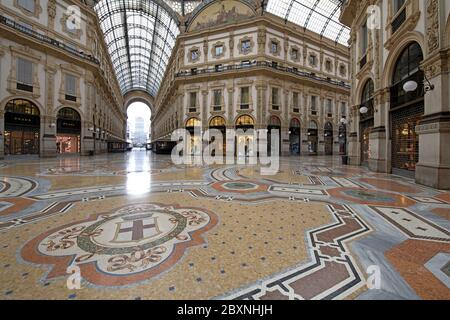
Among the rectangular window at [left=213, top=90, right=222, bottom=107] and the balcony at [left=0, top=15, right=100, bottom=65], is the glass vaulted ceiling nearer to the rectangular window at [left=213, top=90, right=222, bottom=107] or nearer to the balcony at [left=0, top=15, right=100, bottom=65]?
the balcony at [left=0, top=15, right=100, bottom=65]

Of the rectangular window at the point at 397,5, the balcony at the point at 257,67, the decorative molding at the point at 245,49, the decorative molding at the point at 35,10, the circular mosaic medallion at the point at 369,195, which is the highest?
the decorative molding at the point at 245,49

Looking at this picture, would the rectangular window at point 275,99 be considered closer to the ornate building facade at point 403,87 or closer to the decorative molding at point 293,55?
the decorative molding at point 293,55

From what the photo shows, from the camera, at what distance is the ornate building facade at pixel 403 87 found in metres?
6.41

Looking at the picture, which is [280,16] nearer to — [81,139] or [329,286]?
[81,139]

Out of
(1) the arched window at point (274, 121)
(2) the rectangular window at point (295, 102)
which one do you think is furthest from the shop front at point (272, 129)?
(2) the rectangular window at point (295, 102)

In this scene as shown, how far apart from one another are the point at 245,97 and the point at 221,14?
41.4 ft

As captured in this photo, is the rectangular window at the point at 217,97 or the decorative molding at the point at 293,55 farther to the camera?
the decorative molding at the point at 293,55

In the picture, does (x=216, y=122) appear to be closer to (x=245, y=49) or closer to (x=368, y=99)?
(x=245, y=49)

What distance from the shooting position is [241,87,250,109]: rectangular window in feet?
83.4

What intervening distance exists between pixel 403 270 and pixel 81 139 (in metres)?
28.6

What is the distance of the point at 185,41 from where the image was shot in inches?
1113

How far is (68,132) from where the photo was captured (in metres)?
21.5

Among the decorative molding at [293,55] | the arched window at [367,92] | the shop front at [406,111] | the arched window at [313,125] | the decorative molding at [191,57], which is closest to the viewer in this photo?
the shop front at [406,111]
